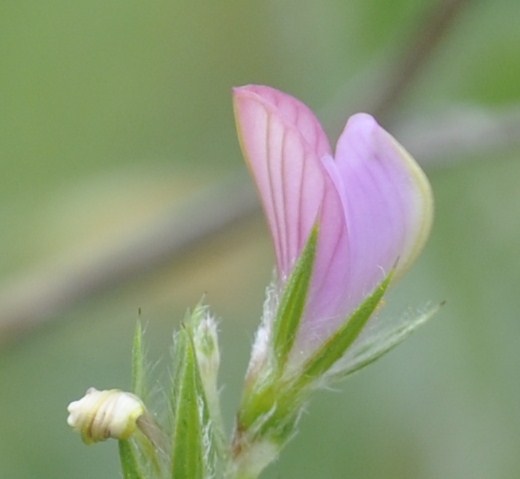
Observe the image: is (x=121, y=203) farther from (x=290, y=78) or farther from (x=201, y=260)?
(x=290, y=78)

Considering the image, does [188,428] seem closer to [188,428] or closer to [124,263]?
[188,428]

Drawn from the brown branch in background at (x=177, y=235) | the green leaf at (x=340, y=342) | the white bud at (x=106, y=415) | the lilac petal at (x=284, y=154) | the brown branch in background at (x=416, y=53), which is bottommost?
the green leaf at (x=340, y=342)

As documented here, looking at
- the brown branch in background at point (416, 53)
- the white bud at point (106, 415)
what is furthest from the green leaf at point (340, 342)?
the brown branch in background at point (416, 53)

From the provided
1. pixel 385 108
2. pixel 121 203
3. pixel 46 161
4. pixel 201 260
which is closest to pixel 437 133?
pixel 385 108

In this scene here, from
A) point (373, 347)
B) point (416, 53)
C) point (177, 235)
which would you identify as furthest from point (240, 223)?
point (373, 347)

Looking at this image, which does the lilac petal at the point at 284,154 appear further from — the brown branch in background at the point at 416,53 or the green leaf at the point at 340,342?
the brown branch in background at the point at 416,53

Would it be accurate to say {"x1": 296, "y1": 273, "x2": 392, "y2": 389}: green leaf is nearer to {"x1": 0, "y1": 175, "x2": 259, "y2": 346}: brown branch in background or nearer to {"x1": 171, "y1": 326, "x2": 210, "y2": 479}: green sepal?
{"x1": 171, "y1": 326, "x2": 210, "y2": 479}: green sepal

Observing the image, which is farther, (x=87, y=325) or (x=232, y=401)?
(x=87, y=325)
